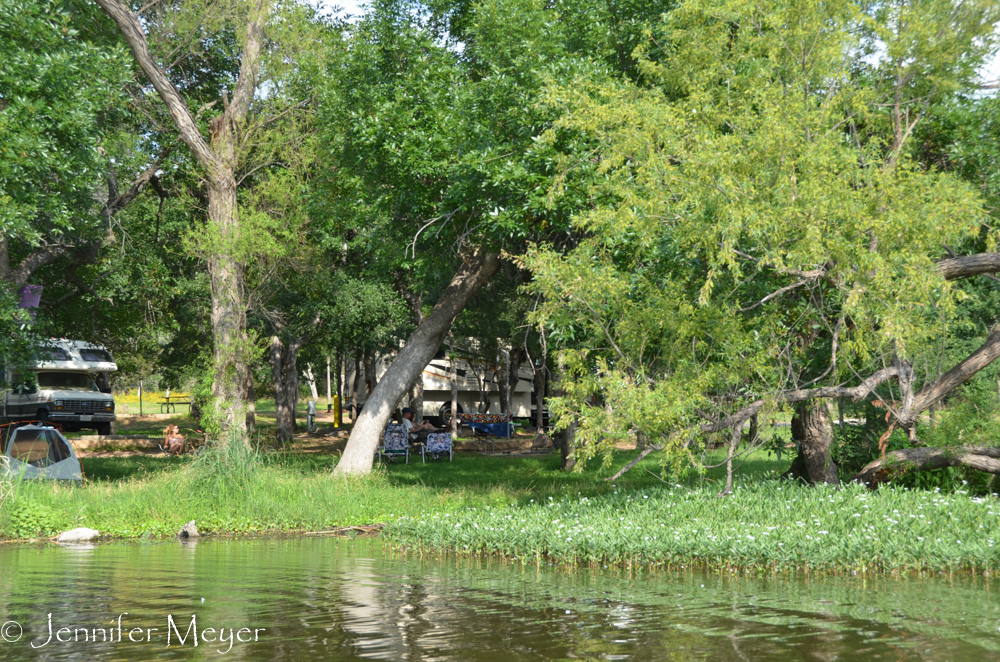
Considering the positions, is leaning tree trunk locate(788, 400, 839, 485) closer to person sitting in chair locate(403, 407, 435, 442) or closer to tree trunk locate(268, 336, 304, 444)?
person sitting in chair locate(403, 407, 435, 442)

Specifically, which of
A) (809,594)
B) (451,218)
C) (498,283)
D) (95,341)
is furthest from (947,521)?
(95,341)

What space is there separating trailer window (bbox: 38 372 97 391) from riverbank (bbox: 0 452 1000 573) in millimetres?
20513

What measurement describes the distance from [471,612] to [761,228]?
5.91m

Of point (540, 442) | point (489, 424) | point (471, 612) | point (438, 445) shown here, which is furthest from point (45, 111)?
point (489, 424)

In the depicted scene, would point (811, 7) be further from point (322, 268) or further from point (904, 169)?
point (322, 268)

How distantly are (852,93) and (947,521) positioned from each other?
597 centimetres

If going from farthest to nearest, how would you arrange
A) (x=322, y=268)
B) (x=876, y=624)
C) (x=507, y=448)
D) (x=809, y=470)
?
(x=507, y=448), (x=322, y=268), (x=809, y=470), (x=876, y=624)

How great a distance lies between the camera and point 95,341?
31.5 metres

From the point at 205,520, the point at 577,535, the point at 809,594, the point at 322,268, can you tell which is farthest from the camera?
the point at 322,268

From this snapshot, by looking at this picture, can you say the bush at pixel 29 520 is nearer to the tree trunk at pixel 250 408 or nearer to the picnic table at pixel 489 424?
the tree trunk at pixel 250 408

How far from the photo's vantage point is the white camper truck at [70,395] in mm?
32281

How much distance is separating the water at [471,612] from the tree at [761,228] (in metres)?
3.02

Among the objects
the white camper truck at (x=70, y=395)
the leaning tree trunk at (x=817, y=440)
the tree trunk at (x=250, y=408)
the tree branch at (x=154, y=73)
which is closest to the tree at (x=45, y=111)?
the tree branch at (x=154, y=73)

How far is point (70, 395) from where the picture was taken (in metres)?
33.4
